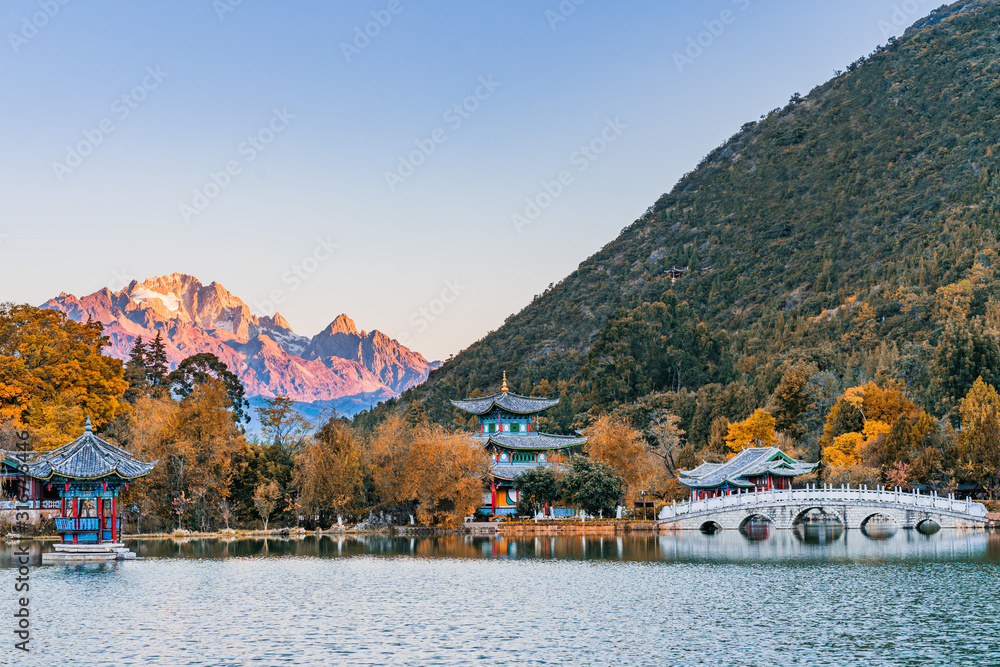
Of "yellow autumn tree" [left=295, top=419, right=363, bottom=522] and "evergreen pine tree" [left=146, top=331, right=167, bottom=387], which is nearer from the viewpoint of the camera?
"yellow autumn tree" [left=295, top=419, right=363, bottom=522]

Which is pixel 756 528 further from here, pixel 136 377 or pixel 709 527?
pixel 136 377

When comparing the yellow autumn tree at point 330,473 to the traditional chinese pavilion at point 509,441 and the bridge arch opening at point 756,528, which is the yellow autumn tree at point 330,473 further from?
the bridge arch opening at point 756,528

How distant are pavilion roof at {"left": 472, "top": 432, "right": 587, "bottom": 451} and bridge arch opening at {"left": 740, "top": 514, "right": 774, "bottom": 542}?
11335mm

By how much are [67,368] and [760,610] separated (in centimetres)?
4078

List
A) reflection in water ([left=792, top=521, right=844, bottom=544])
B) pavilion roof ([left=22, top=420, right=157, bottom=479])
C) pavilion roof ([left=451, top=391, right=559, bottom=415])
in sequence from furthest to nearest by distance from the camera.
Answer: pavilion roof ([left=451, top=391, right=559, bottom=415]), reflection in water ([left=792, top=521, right=844, bottom=544]), pavilion roof ([left=22, top=420, right=157, bottom=479])

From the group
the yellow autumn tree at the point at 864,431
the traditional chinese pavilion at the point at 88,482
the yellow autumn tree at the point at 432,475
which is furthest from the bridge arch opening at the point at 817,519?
the traditional chinese pavilion at the point at 88,482

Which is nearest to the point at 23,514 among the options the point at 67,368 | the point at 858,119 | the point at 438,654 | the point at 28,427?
the point at 28,427

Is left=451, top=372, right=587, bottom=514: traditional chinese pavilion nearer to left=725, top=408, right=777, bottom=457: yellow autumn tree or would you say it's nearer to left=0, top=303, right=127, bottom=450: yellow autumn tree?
left=725, top=408, right=777, bottom=457: yellow autumn tree

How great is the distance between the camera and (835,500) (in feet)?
162

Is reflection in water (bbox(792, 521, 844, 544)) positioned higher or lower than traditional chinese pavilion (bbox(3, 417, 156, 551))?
lower

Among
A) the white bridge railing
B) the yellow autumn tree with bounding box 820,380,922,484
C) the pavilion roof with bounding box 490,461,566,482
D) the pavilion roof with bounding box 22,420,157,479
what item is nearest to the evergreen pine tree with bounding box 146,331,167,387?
the pavilion roof with bounding box 490,461,566,482

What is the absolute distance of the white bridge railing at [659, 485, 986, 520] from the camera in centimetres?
4725

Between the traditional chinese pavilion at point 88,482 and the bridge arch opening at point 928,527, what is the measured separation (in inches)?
1411

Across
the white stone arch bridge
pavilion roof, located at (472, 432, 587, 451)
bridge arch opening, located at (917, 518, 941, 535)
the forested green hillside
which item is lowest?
bridge arch opening, located at (917, 518, 941, 535)
